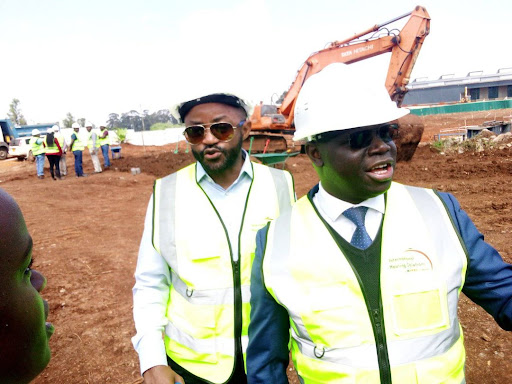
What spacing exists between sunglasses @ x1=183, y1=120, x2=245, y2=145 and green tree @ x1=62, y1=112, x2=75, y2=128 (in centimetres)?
6431

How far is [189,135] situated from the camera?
2084 millimetres

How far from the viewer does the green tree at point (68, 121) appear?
198 ft

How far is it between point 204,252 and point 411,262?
902mm

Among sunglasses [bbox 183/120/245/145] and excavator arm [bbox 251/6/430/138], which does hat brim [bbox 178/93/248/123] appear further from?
excavator arm [bbox 251/6/430/138]

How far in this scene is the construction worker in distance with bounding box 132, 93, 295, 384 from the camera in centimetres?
177

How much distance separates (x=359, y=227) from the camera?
1.49m

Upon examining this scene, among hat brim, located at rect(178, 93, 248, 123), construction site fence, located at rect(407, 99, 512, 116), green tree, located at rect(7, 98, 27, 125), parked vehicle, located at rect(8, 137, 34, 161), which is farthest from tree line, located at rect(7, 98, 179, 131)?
hat brim, located at rect(178, 93, 248, 123)

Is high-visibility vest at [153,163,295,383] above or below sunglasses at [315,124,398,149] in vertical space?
below

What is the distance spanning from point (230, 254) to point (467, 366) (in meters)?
2.33

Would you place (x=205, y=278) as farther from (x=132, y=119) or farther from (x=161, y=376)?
(x=132, y=119)

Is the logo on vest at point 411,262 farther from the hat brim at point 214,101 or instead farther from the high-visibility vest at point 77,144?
the high-visibility vest at point 77,144

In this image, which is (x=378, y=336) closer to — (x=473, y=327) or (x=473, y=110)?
(x=473, y=327)

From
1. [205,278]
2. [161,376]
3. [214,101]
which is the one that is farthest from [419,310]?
[214,101]

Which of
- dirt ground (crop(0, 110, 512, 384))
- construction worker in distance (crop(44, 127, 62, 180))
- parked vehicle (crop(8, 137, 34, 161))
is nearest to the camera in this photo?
dirt ground (crop(0, 110, 512, 384))
